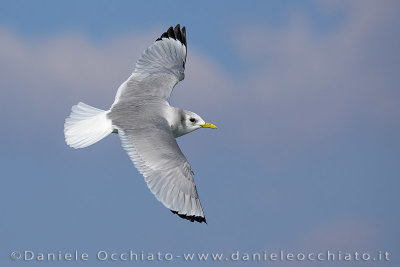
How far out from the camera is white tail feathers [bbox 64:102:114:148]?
8203 millimetres

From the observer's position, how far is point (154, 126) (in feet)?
26.4

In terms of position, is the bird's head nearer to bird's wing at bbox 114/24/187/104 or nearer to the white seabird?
the white seabird

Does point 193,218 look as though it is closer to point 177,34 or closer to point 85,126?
point 85,126

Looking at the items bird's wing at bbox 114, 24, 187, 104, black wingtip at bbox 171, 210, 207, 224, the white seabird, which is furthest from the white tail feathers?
black wingtip at bbox 171, 210, 207, 224

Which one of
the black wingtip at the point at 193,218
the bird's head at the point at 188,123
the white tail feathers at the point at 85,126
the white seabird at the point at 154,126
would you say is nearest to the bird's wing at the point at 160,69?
the white seabird at the point at 154,126

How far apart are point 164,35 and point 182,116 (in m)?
2.04

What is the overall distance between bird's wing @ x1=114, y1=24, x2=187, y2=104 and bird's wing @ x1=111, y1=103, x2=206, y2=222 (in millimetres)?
1041

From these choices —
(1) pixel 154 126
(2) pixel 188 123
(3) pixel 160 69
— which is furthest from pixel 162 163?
(3) pixel 160 69

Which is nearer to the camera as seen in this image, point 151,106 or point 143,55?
point 151,106

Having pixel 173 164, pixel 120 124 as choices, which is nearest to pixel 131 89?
pixel 120 124

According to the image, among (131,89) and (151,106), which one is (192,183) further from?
(131,89)

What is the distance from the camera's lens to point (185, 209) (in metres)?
7.48

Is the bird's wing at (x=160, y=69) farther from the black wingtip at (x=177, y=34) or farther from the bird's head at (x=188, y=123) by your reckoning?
the bird's head at (x=188, y=123)

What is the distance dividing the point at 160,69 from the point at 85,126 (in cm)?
169
